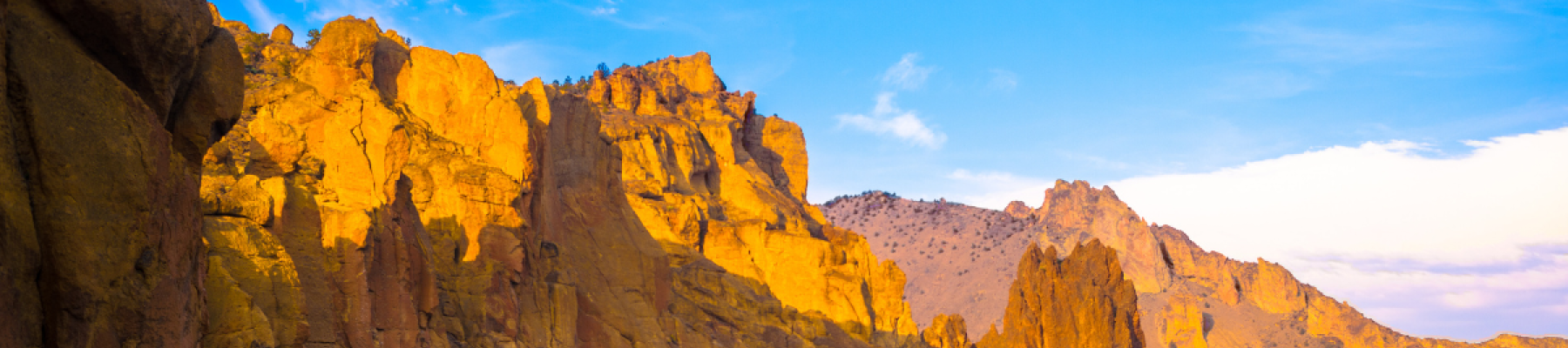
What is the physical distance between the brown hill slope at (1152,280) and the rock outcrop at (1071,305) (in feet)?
152

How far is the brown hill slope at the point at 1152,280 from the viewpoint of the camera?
14012 centimetres

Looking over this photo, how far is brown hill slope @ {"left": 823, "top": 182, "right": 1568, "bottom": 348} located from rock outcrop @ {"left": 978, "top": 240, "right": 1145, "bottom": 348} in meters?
46.3

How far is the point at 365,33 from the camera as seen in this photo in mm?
34906

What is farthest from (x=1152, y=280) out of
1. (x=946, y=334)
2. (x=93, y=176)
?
(x=93, y=176)

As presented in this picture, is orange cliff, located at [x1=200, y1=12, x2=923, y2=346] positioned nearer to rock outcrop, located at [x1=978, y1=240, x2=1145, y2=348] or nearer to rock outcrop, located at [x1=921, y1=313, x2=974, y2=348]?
rock outcrop, located at [x1=921, y1=313, x2=974, y2=348]

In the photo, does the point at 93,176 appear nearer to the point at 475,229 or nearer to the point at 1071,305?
the point at 475,229

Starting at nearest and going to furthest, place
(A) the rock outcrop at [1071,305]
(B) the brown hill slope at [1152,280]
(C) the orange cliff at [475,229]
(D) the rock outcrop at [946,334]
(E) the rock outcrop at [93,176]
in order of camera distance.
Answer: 1. (E) the rock outcrop at [93,176]
2. (C) the orange cliff at [475,229]
3. (A) the rock outcrop at [1071,305]
4. (D) the rock outcrop at [946,334]
5. (B) the brown hill slope at [1152,280]

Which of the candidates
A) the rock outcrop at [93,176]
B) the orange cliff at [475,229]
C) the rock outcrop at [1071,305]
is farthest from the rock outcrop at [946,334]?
the rock outcrop at [93,176]

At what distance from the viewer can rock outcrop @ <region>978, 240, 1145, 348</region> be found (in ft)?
265

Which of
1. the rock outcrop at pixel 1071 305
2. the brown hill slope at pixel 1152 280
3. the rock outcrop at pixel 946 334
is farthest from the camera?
the brown hill slope at pixel 1152 280

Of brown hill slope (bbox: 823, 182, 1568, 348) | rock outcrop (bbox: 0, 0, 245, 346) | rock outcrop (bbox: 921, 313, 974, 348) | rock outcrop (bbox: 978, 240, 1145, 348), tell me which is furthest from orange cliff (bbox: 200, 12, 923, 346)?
brown hill slope (bbox: 823, 182, 1568, 348)

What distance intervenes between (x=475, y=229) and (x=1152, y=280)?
150 m

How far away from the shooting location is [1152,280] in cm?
16838

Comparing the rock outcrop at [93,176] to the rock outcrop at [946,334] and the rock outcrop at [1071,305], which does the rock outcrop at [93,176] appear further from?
the rock outcrop at [1071,305]
